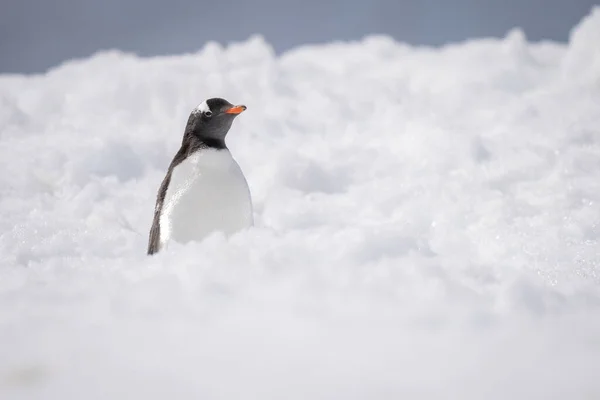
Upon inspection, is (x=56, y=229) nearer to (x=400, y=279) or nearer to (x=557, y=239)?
(x=400, y=279)

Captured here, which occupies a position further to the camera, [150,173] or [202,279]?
[150,173]

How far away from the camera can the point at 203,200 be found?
3666 mm

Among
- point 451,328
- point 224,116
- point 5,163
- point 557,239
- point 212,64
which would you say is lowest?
point 451,328

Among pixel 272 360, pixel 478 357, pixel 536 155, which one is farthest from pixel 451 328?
pixel 536 155

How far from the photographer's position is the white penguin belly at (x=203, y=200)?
12.0 feet

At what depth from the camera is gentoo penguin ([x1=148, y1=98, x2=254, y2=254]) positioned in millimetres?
3666

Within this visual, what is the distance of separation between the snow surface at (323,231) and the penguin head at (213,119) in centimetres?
92

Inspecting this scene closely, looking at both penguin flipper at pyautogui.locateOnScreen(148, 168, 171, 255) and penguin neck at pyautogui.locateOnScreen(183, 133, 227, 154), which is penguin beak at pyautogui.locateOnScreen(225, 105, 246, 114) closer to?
penguin neck at pyautogui.locateOnScreen(183, 133, 227, 154)

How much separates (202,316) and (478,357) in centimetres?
79

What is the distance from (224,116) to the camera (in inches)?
156

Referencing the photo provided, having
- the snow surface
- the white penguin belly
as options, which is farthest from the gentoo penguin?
the snow surface

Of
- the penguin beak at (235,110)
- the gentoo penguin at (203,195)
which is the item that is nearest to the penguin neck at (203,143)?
the gentoo penguin at (203,195)

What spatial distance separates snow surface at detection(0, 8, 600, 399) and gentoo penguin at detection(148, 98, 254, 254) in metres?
0.38

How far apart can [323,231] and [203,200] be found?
0.78m
